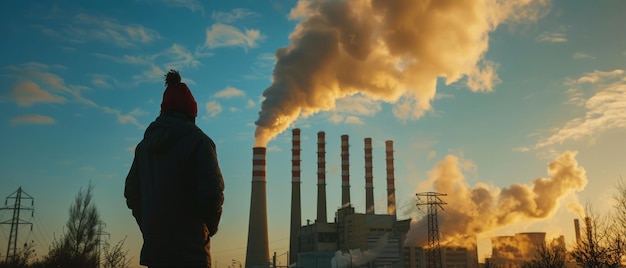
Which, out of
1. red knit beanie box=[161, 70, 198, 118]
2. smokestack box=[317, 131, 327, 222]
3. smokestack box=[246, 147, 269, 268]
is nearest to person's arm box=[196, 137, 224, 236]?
red knit beanie box=[161, 70, 198, 118]

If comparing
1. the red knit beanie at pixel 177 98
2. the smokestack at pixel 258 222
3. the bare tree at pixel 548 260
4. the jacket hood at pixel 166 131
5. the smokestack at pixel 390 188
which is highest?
the smokestack at pixel 390 188

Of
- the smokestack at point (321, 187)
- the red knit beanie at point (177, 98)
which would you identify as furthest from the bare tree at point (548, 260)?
the smokestack at point (321, 187)

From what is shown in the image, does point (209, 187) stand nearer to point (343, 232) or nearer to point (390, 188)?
point (343, 232)

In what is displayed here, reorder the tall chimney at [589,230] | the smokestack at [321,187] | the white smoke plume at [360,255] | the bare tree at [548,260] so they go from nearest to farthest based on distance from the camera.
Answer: the tall chimney at [589,230]
the bare tree at [548,260]
the white smoke plume at [360,255]
the smokestack at [321,187]

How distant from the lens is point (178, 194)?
2982mm

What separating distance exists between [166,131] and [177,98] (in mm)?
236

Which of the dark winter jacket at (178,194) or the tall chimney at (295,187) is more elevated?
the tall chimney at (295,187)

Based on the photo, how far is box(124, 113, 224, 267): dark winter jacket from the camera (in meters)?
2.91

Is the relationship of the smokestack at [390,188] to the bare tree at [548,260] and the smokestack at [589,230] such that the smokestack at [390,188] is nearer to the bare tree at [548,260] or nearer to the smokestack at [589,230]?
the bare tree at [548,260]

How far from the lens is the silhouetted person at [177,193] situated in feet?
9.55

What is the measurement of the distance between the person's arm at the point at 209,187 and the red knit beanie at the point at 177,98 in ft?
1.03

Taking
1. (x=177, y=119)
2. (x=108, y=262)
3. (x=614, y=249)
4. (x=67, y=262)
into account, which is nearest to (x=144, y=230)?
(x=177, y=119)

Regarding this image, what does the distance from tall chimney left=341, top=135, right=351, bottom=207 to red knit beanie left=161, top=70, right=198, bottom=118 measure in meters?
70.1

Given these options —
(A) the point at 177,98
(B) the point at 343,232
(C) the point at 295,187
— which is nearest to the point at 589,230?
(A) the point at 177,98
